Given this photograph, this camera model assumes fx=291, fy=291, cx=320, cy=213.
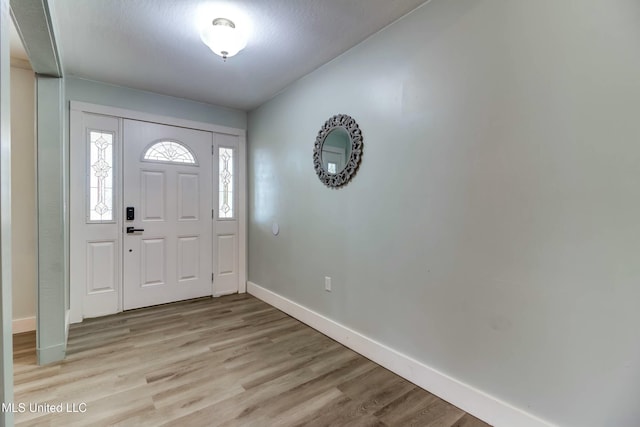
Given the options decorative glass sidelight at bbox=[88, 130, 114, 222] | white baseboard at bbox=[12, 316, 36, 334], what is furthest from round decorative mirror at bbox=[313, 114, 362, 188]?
white baseboard at bbox=[12, 316, 36, 334]

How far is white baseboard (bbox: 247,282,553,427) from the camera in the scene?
5.00 feet

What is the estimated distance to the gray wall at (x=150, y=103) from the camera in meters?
2.97

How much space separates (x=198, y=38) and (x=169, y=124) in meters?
1.51

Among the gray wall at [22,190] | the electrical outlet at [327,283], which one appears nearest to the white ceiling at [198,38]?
the gray wall at [22,190]

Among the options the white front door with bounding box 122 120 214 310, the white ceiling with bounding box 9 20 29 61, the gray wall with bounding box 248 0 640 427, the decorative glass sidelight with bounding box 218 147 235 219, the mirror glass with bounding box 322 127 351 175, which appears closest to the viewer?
the gray wall with bounding box 248 0 640 427

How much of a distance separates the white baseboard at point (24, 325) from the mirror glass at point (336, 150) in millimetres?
3155

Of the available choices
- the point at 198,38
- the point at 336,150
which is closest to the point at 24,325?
the point at 198,38

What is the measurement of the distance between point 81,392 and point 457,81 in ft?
9.88

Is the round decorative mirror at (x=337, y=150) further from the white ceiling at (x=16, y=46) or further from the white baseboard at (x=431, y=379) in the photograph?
the white ceiling at (x=16, y=46)

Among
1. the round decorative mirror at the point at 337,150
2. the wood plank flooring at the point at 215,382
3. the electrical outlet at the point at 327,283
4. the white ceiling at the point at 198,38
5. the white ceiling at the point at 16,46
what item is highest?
the white ceiling at the point at 16,46

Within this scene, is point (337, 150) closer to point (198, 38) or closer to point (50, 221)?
point (198, 38)

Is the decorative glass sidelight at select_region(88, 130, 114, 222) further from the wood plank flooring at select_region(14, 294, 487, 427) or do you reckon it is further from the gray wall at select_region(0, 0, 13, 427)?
the gray wall at select_region(0, 0, 13, 427)

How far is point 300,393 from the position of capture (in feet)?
6.08

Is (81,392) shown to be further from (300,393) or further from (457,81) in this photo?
(457,81)
